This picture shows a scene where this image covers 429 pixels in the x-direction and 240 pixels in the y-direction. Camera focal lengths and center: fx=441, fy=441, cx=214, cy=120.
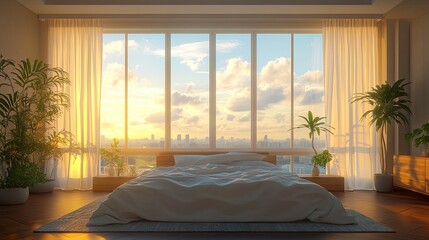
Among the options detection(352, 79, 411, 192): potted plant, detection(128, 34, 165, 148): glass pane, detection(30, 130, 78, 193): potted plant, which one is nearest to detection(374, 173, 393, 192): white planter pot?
detection(352, 79, 411, 192): potted plant

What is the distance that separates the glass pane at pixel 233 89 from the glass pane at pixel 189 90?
23cm

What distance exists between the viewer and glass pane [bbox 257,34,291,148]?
786 centimetres

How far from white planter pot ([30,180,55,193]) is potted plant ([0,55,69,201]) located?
1.19 ft

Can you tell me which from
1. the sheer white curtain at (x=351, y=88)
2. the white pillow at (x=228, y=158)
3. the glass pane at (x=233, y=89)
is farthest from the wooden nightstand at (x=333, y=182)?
the glass pane at (x=233, y=89)

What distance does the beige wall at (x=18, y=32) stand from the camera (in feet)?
21.4

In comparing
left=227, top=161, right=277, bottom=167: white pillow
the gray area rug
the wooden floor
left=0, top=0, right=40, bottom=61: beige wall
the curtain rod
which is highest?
the curtain rod

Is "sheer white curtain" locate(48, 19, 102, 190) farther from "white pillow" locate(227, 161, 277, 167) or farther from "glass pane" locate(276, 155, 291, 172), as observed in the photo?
"glass pane" locate(276, 155, 291, 172)

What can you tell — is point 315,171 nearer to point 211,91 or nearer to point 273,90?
point 273,90

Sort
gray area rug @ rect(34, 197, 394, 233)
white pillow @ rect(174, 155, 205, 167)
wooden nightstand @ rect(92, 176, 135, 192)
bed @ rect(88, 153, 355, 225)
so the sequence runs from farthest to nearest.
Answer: wooden nightstand @ rect(92, 176, 135, 192) → white pillow @ rect(174, 155, 205, 167) → bed @ rect(88, 153, 355, 225) → gray area rug @ rect(34, 197, 394, 233)

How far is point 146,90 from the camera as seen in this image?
311 inches

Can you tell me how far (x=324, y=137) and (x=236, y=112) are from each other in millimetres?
1599

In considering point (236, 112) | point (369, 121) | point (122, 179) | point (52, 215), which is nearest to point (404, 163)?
point (369, 121)

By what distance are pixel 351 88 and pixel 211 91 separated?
243cm

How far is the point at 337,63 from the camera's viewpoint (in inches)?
300
